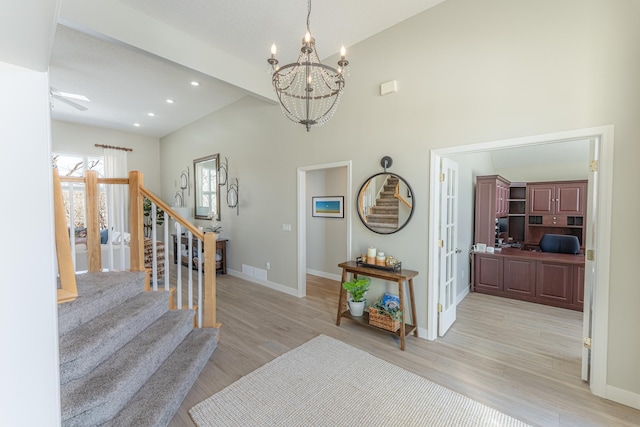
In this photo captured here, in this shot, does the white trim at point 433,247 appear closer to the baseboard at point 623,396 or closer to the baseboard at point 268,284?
the baseboard at point 623,396

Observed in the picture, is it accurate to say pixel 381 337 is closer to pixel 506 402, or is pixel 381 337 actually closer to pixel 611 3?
pixel 506 402

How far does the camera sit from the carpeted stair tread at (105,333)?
5.53 ft

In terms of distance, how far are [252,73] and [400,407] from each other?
4.19m

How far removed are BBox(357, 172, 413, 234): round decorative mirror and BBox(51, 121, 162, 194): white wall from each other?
6.10m

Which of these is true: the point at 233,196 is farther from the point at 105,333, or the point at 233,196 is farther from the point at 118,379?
the point at 118,379

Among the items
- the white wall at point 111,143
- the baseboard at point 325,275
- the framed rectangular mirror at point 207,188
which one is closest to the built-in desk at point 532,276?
the baseboard at point 325,275

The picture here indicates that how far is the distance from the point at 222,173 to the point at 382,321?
169 inches

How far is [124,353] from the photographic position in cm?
197

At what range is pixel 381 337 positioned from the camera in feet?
9.76

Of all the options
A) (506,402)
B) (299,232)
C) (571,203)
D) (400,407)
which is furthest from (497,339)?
(571,203)

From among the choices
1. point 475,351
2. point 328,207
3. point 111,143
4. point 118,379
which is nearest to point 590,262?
point 475,351

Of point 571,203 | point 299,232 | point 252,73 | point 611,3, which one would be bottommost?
point 299,232

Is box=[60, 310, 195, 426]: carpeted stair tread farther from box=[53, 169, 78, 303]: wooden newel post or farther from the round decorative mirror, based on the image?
the round decorative mirror

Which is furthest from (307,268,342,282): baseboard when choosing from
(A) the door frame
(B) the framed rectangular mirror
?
(A) the door frame
